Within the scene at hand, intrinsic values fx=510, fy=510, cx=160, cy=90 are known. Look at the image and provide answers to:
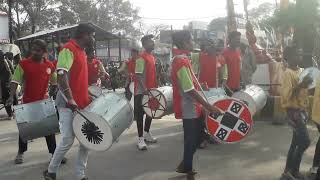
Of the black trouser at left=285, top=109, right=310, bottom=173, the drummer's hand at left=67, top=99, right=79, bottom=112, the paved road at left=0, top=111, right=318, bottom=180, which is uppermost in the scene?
the drummer's hand at left=67, top=99, right=79, bottom=112

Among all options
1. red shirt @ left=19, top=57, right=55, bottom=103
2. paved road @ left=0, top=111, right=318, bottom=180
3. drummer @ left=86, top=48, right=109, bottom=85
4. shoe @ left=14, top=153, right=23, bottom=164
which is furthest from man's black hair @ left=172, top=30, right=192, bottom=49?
shoe @ left=14, top=153, right=23, bottom=164

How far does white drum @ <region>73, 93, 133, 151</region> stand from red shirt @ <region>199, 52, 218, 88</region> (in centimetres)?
302

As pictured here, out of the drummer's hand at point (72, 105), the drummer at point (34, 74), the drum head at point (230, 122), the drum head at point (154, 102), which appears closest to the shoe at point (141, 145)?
the drum head at point (154, 102)

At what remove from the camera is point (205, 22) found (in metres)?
63.2

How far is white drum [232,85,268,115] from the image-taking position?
8106mm

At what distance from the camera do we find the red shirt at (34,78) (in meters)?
6.82

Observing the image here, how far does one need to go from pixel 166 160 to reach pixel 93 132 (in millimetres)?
2147

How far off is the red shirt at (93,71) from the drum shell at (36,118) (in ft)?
6.69

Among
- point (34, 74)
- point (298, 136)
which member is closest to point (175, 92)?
point (298, 136)

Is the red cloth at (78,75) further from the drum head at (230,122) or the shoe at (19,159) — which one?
the shoe at (19,159)

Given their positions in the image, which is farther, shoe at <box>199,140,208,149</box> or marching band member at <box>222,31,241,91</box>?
marching band member at <box>222,31,241,91</box>

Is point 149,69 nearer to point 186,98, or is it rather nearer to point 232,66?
point 232,66

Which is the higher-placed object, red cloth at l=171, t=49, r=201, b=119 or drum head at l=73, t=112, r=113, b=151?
red cloth at l=171, t=49, r=201, b=119

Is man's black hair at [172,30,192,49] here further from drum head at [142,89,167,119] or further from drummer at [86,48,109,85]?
drummer at [86,48,109,85]
